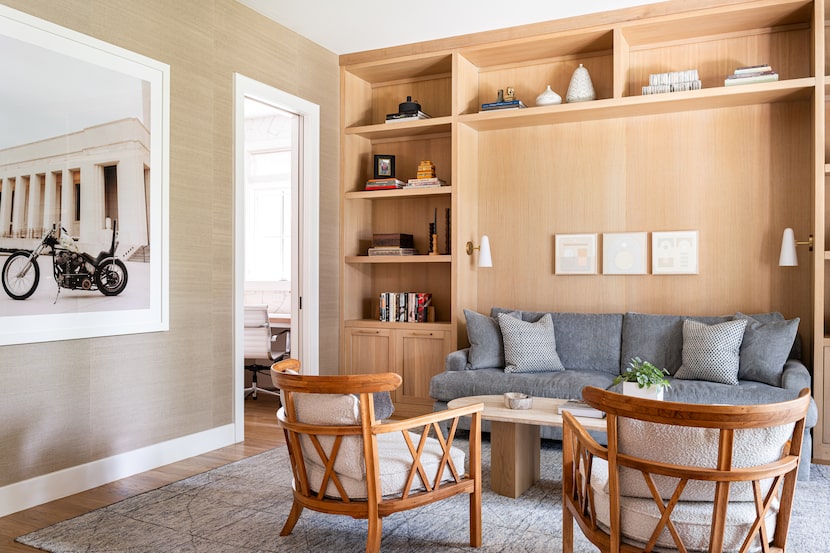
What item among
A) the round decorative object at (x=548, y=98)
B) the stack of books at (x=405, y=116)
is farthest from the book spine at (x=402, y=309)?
the round decorative object at (x=548, y=98)

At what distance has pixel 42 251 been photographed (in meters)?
3.44

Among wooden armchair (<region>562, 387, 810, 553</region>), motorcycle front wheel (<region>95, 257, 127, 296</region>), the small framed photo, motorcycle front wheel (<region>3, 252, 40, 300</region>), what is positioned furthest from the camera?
the small framed photo

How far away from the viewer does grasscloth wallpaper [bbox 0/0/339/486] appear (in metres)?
3.42

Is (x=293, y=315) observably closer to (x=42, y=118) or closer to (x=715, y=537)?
(x=42, y=118)

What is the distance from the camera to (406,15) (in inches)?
196

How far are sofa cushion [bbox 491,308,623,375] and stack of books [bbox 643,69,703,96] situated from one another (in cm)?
163

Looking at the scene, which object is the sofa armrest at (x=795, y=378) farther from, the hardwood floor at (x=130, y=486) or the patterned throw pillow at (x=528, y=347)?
the hardwood floor at (x=130, y=486)

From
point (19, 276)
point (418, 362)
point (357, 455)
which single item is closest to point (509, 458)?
point (357, 455)

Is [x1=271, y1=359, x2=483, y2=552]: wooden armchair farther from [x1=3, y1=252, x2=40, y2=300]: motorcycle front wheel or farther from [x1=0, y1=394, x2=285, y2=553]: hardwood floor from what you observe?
[x1=3, y1=252, x2=40, y2=300]: motorcycle front wheel

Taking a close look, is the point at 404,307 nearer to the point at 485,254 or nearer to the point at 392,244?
the point at 392,244

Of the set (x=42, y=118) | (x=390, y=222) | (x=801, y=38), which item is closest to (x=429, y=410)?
(x=390, y=222)

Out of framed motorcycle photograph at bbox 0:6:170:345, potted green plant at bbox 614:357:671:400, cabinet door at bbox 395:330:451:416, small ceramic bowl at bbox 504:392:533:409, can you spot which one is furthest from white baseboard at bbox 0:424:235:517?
potted green plant at bbox 614:357:671:400

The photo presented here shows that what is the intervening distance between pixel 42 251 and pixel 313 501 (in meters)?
1.95

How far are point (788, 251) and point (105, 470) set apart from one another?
4.42m
